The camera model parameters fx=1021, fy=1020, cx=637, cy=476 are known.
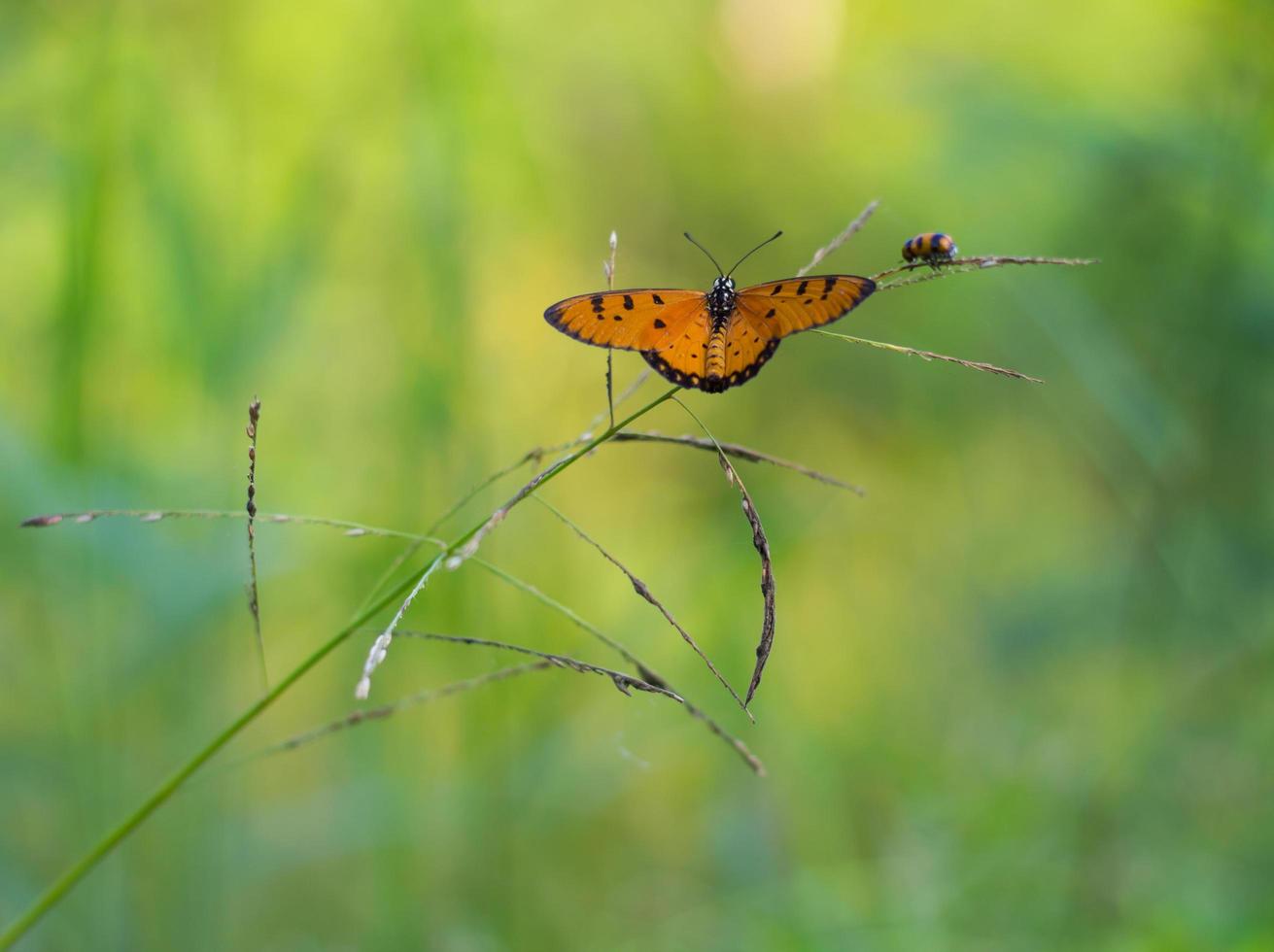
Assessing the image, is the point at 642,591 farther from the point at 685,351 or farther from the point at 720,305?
the point at 720,305

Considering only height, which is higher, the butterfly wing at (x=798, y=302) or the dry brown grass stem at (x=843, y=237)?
the dry brown grass stem at (x=843, y=237)

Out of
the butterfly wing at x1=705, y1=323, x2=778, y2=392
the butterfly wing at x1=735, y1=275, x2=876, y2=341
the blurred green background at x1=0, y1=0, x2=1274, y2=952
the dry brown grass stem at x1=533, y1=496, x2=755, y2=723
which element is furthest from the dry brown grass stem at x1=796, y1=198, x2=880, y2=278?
the blurred green background at x1=0, y1=0, x2=1274, y2=952

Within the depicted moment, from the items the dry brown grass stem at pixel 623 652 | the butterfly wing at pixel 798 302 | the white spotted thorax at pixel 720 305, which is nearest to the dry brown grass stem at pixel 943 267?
the butterfly wing at pixel 798 302

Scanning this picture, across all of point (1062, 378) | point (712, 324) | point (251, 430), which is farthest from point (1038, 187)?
point (251, 430)

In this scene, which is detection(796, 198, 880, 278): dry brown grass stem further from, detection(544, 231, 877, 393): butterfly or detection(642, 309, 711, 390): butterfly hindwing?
detection(642, 309, 711, 390): butterfly hindwing

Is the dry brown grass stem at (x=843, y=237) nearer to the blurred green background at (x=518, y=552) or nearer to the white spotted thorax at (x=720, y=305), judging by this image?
the white spotted thorax at (x=720, y=305)

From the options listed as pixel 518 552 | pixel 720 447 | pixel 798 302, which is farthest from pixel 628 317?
pixel 518 552

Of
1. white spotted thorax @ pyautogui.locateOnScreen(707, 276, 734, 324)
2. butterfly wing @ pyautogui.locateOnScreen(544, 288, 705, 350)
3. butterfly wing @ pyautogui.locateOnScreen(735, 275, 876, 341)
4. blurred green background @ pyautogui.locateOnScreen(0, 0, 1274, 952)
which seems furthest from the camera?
blurred green background @ pyautogui.locateOnScreen(0, 0, 1274, 952)
